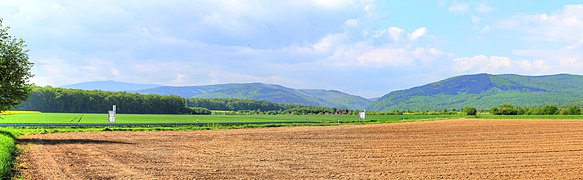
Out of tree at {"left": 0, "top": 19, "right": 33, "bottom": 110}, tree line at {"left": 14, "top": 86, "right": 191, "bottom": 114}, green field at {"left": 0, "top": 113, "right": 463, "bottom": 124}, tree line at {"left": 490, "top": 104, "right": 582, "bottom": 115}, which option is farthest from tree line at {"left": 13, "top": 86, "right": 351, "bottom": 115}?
tree at {"left": 0, "top": 19, "right": 33, "bottom": 110}

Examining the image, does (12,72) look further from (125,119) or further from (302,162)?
(125,119)

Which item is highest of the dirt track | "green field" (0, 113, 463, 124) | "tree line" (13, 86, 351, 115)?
"tree line" (13, 86, 351, 115)

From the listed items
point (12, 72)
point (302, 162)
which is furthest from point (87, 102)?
point (302, 162)

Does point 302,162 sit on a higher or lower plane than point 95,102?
lower

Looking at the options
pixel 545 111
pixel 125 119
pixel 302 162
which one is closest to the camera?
pixel 302 162

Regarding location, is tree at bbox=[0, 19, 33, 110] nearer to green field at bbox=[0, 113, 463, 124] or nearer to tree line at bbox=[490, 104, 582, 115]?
green field at bbox=[0, 113, 463, 124]

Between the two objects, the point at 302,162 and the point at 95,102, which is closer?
the point at 302,162

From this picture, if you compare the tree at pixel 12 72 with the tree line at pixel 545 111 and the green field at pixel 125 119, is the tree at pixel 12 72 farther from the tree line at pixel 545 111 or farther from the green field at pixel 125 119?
the tree line at pixel 545 111

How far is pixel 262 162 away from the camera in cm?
2117

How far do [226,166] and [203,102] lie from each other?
168110 mm

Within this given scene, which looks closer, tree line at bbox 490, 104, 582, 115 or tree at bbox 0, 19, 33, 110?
tree at bbox 0, 19, 33, 110

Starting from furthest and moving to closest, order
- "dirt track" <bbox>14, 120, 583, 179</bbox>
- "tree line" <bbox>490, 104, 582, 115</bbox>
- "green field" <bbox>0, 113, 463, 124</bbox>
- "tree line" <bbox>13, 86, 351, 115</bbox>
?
"tree line" <bbox>13, 86, 351, 115</bbox> < "tree line" <bbox>490, 104, 582, 115</bbox> < "green field" <bbox>0, 113, 463, 124</bbox> < "dirt track" <bbox>14, 120, 583, 179</bbox>

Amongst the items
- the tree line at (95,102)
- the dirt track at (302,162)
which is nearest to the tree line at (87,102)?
the tree line at (95,102)

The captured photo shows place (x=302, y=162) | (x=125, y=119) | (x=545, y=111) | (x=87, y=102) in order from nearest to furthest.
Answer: (x=302, y=162) < (x=125, y=119) < (x=545, y=111) < (x=87, y=102)
